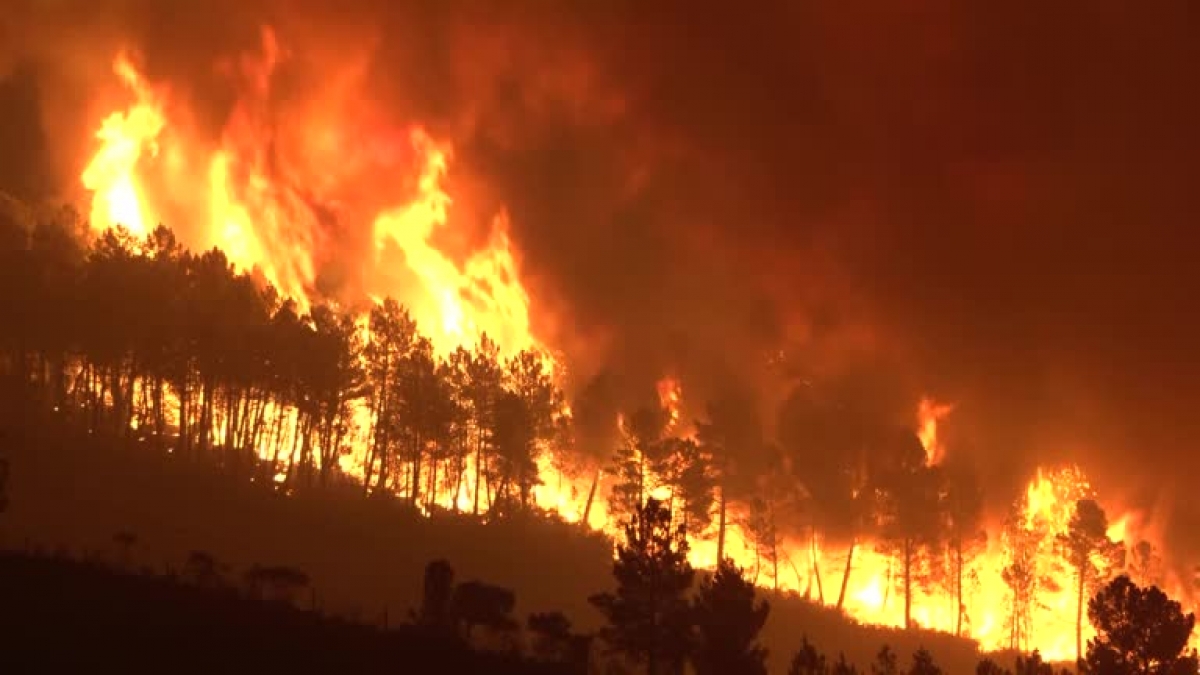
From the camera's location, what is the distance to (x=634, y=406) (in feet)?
297

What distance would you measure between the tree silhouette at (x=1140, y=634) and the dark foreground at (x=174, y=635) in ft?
68.3

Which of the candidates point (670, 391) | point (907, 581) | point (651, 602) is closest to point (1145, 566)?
point (907, 581)

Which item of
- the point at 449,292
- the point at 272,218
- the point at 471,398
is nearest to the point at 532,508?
the point at 471,398

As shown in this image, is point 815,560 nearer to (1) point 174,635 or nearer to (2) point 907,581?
(2) point 907,581

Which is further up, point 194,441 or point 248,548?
point 194,441

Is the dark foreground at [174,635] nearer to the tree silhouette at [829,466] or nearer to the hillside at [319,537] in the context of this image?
the hillside at [319,537]

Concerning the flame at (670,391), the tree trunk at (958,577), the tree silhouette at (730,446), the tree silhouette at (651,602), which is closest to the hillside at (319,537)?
the tree trunk at (958,577)

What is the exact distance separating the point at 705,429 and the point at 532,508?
13.7 meters

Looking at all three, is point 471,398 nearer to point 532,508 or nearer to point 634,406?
point 532,508

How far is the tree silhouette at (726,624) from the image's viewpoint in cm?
3331

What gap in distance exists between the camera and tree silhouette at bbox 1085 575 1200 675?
121 feet

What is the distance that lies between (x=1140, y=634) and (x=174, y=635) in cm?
3335

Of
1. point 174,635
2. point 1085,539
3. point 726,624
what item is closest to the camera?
point 174,635

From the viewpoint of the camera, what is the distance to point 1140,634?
37.3 m
